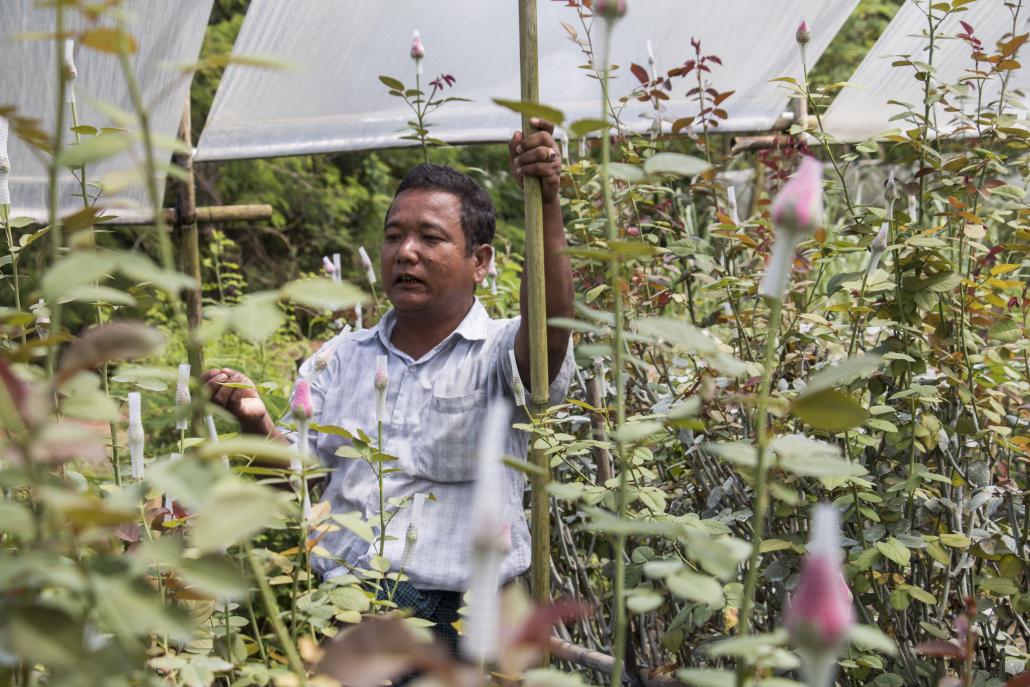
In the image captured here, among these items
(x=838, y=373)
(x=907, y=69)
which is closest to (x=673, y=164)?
(x=838, y=373)

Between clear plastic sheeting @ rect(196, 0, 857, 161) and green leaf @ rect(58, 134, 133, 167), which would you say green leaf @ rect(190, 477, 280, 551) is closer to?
green leaf @ rect(58, 134, 133, 167)

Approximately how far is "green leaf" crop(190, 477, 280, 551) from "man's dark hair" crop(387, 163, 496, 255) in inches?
71.7

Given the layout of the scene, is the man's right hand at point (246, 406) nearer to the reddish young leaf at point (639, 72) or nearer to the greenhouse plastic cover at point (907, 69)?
the reddish young leaf at point (639, 72)

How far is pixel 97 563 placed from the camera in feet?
1.57

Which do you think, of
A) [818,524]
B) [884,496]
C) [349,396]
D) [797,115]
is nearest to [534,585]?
[884,496]

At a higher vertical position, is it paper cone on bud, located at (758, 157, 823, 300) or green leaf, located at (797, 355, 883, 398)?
paper cone on bud, located at (758, 157, 823, 300)

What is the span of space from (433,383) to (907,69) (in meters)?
2.02

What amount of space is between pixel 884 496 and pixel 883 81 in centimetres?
216

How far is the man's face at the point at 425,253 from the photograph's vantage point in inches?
85.4

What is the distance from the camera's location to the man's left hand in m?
1.34

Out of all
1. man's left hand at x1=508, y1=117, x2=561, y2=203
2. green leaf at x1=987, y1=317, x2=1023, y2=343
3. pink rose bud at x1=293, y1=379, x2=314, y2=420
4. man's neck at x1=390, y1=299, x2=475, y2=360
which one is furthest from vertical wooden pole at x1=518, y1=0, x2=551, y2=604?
man's neck at x1=390, y1=299, x2=475, y2=360

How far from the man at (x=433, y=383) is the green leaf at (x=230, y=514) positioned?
133cm

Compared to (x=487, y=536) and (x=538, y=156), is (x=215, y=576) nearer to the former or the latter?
(x=487, y=536)

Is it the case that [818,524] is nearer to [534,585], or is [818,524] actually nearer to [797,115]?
[534,585]
